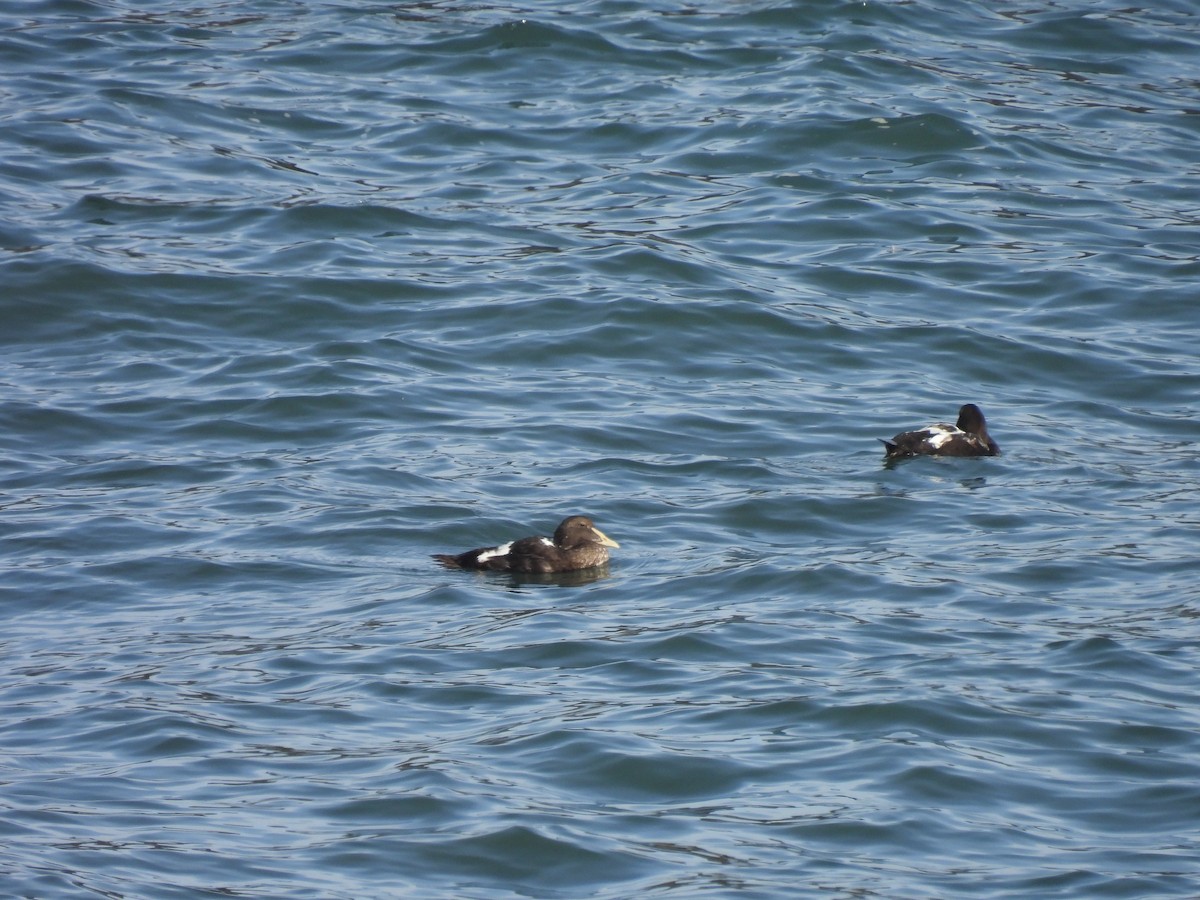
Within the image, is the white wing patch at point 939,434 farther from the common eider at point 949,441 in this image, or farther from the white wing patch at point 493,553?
the white wing patch at point 493,553

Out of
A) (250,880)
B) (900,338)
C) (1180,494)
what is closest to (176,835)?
(250,880)

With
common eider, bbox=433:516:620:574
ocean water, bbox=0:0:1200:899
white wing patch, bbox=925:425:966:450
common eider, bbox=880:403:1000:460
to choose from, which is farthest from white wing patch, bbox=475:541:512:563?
white wing patch, bbox=925:425:966:450

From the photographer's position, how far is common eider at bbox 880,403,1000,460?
11297 millimetres

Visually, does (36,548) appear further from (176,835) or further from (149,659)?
(176,835)

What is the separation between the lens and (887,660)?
819 centimetres

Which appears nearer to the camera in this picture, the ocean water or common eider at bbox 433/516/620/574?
the ocean water

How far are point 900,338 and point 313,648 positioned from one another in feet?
21.9

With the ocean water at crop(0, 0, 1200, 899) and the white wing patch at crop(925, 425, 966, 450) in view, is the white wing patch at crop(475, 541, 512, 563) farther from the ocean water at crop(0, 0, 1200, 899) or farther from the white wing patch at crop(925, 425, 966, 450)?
the white wing patch at crop(925, 425, 966, 450)

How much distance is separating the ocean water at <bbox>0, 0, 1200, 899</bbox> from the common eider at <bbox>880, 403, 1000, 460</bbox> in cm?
20

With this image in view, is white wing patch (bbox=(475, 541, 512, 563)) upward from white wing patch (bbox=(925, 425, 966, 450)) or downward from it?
downward

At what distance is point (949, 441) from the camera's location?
11.4m

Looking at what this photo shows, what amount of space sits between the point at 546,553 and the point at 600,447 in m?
2.07

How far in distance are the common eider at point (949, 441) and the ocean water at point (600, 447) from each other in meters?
0.20

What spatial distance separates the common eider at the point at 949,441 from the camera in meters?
11.3
